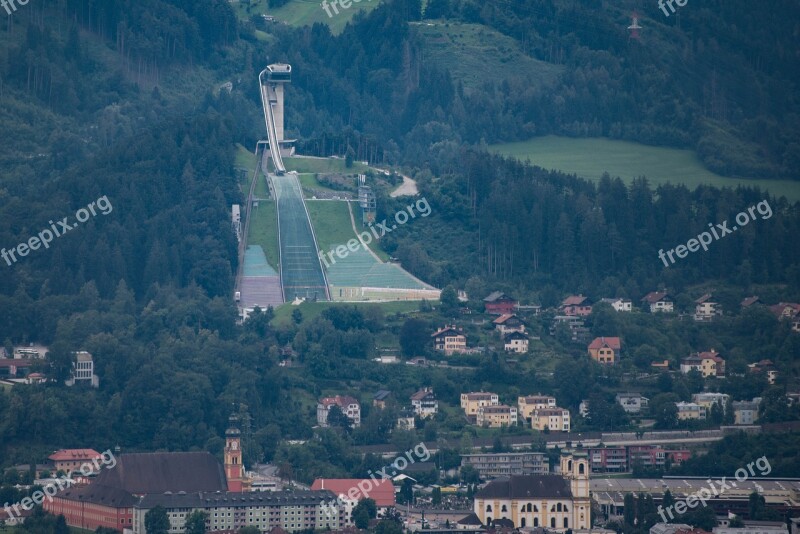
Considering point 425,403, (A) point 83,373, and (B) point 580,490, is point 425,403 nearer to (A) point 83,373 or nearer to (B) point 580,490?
(B) point 580,490

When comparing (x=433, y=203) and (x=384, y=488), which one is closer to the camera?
(x=384, y=488)

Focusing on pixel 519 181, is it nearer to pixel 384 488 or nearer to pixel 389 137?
pixel 389 137

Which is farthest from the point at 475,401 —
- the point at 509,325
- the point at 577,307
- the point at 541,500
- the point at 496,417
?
the point at 541,500

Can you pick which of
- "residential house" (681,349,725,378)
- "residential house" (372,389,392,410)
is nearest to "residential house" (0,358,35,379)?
"residential house" (372,389,392,410)

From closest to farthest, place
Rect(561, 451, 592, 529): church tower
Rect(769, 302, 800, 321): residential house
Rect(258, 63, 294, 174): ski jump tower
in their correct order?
Rect(561, 451, 592, 529): church tower, Rect(769, 302, 800, 321): residential house, Rect(258, 63, 294, 174): ski jump tower

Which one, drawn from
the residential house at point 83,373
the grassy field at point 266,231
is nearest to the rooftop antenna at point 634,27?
the grassy field at point 266,231

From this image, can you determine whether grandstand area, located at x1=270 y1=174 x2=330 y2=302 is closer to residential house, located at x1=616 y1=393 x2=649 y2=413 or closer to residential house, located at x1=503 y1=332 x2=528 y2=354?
residential house, located at x1=503 y1=332 x2=528 y2=354

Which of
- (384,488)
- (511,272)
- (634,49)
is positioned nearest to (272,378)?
(384,488)
